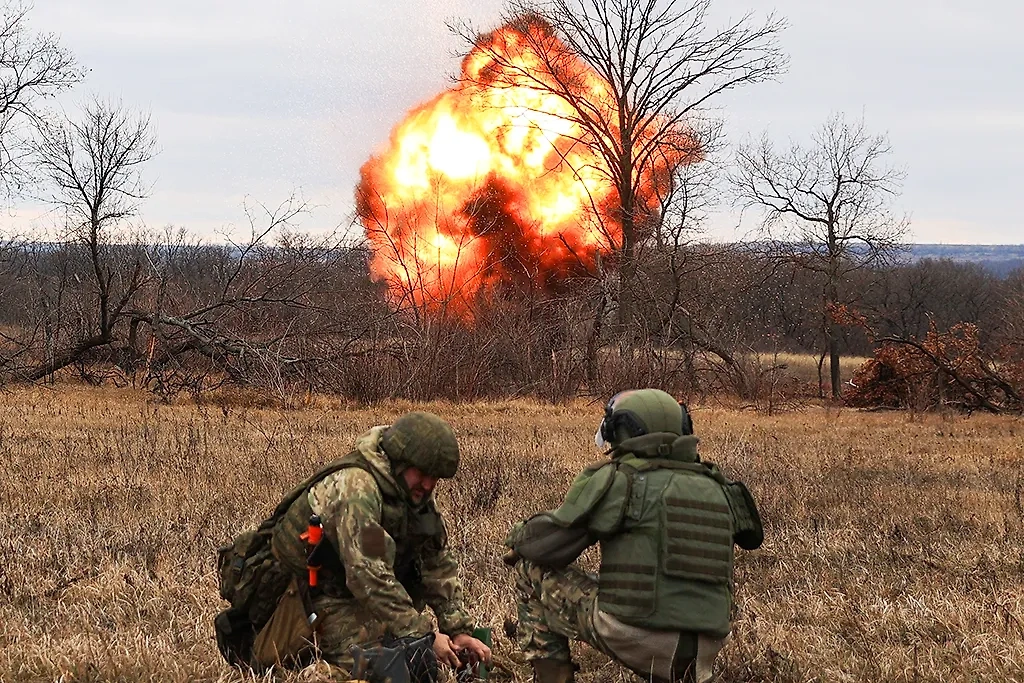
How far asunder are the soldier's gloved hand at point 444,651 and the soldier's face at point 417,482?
597mm

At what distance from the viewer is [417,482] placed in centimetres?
439

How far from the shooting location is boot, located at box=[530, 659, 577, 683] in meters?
4.47

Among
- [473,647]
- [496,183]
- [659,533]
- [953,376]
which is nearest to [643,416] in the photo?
[659,533]

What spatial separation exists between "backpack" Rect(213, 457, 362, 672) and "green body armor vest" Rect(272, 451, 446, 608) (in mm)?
26

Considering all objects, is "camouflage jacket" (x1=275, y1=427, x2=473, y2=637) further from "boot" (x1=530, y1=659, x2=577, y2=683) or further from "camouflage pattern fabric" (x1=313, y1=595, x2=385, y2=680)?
"boot" (x1=530, y1=659, x2=577, y2=683)

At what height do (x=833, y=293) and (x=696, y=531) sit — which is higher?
(x=696, y=531)

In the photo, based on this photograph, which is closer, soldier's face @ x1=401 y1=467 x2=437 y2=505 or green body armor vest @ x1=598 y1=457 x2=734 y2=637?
green body armor vest @ x1=598 y1=457 x2=734 y2=637

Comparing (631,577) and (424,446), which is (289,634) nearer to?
(424,446)

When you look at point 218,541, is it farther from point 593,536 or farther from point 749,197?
point 749,197

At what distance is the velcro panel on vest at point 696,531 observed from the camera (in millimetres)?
4004

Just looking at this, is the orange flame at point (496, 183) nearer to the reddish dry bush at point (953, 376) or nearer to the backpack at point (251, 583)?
the reddish dry bush at point (953, 376)

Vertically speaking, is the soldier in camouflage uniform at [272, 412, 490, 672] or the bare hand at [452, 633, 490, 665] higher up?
the soldier in camouflage uniform at [272, 412, 490, 672]

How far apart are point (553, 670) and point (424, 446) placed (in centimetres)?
116

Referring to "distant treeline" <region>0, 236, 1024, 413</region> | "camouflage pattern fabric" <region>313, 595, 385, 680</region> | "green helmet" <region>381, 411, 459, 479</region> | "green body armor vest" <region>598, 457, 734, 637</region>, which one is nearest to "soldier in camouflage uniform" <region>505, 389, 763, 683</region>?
"green body armor vest" <region>598, 457, 734, 637</region>
